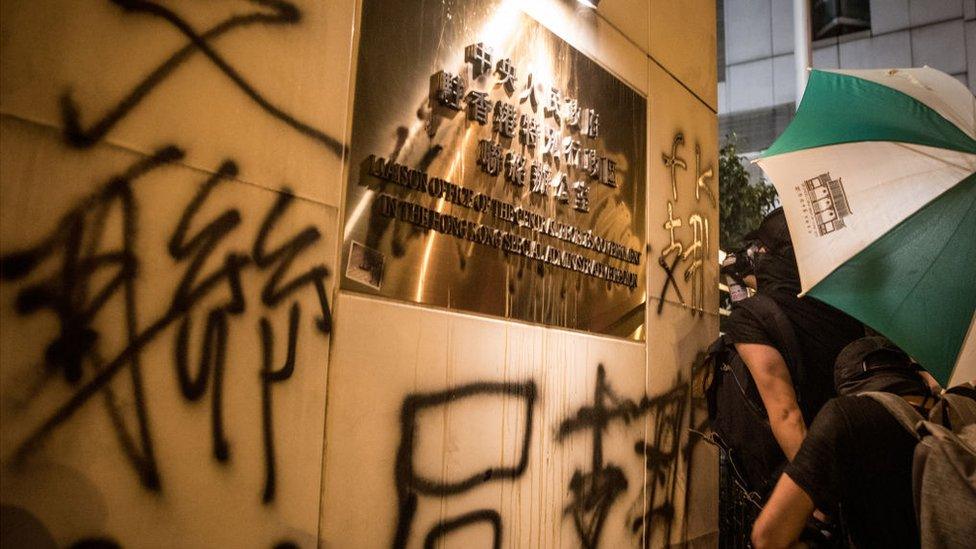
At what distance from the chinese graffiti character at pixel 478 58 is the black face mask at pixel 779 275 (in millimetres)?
1817

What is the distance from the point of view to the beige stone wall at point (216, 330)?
1.75 meters

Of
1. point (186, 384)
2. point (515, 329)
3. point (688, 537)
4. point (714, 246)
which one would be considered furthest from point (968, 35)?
point (186, 384)

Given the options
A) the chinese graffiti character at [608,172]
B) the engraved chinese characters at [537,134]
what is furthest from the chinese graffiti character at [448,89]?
the chinese graffiti character at [608,172]

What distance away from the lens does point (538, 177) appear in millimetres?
3297

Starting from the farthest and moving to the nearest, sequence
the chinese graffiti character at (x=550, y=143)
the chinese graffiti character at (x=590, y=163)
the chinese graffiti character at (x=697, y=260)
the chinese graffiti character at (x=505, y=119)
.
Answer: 1. the chinese graffiti character at (x=697, y=260)
2. the chinese graffiti character at (x=590, y=163)
3. the chinese graffiti character at (x=550, y=143)
4. the chinese graffiti character at (x=505, y=119)

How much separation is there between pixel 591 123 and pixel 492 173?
896 millimetres

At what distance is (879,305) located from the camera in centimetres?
300

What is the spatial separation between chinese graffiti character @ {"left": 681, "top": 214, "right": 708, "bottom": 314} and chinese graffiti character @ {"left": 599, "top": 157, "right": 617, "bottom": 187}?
0.89m

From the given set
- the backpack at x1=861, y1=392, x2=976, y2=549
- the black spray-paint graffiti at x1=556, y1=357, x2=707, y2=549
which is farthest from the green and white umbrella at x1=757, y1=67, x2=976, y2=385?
the black spray-paint graffiti at x1=556, y1=357, x2=707, y2=549

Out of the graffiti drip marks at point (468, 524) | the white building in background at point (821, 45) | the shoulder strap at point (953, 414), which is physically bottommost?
the graffiti drip marks at point (468, 524)

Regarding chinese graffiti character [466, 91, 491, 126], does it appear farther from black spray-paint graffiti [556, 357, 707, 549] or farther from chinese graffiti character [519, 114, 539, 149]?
black spray-paint graffiti [556, 357, 707, 549]

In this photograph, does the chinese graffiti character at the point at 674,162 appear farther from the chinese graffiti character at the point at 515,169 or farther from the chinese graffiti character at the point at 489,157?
the chinese graffiti character at the point at 489,157

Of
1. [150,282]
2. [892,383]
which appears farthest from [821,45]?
[150,282]

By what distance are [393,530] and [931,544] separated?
1671 millimetres
